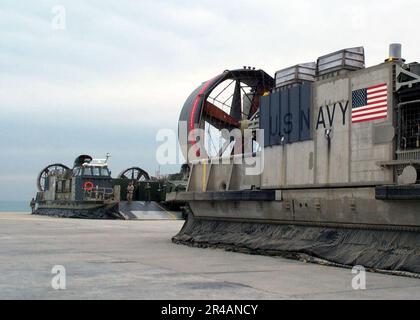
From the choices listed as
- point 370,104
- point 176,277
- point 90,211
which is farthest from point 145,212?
point 176,277

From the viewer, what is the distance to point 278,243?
443 inches

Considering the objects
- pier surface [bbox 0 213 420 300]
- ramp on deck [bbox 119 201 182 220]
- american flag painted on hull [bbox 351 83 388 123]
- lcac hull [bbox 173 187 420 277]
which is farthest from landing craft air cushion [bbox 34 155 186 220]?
american flag painted on hull [bbox 351 83 388 123]

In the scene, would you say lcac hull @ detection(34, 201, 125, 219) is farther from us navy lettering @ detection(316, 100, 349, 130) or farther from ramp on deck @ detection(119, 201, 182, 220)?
us navy lettering @ detection(316, 100, 349, 130)

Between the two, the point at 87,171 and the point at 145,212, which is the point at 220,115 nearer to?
the point at 145,212

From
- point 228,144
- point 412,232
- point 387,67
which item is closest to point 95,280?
point 412,232

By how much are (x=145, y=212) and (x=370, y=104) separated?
79.4 feet

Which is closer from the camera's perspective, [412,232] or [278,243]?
[412,232]

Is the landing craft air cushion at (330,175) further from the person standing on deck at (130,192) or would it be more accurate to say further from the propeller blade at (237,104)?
the person standing on deck at (130,192)

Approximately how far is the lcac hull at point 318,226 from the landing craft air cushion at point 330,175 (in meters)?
0.02

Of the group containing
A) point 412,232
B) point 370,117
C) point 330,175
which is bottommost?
point 412,232

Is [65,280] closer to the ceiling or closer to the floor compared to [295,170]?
closer to the floor

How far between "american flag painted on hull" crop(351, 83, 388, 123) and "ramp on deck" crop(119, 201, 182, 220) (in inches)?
882

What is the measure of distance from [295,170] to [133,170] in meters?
33.1

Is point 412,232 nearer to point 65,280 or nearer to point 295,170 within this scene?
point 295,170
